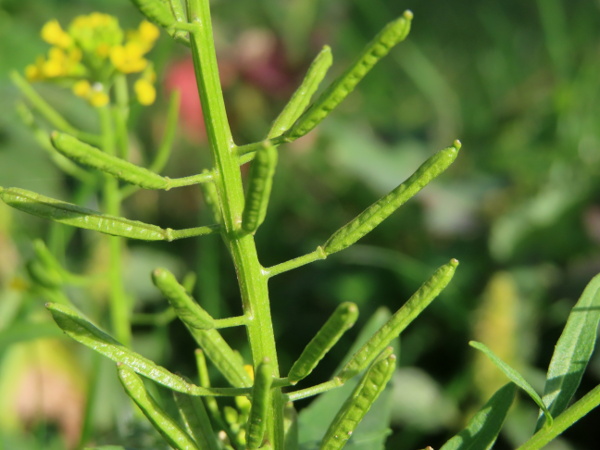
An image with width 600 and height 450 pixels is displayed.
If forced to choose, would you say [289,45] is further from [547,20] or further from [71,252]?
[71,252]

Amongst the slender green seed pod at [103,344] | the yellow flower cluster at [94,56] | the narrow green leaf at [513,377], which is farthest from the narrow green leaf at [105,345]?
the yellow flower cluster at [94,56]

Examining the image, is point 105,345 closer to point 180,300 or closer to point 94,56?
point 180,300

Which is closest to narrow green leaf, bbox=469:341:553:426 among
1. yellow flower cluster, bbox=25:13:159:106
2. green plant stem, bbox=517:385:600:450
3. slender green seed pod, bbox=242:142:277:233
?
green plant stem, bbox=517:385:600:450

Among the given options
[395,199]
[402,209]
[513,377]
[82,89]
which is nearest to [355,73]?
[395,199]

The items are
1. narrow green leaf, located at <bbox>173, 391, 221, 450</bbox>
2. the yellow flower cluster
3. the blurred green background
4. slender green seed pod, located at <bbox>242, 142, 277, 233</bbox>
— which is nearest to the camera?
slender green seed pod, located at <bbox>242, 142, 277, 233</bbox>

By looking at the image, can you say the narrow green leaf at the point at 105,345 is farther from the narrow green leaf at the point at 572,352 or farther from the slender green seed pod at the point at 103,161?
the narrow green leaf at the point at 572,352

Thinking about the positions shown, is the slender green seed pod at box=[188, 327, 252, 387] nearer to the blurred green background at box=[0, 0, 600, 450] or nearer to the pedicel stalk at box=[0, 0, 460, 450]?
the pedicel stalk at box=[0, 0, 460, 450]

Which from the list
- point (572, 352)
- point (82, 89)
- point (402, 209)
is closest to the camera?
point (572, 352)
